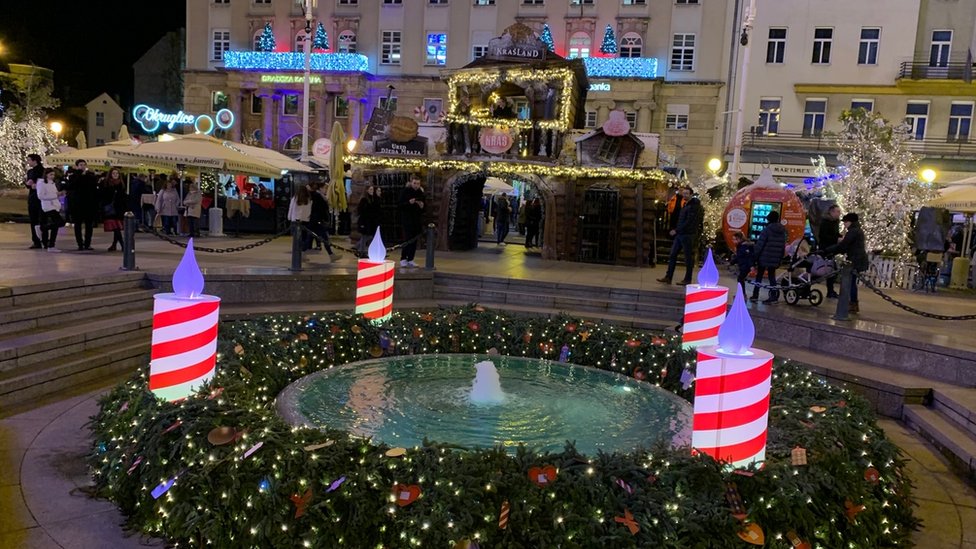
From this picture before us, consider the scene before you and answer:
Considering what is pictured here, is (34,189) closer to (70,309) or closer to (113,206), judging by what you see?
(113,206)

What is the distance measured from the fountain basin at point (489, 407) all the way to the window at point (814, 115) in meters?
27.9

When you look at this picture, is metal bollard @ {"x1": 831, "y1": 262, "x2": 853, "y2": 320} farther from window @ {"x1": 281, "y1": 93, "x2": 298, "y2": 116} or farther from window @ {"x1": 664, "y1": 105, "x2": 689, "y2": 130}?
window @ {"x1": 281, "y1": 93, "x2": 298, "y2": 116}

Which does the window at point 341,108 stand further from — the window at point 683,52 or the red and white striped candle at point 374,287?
the red and white striped candle at point 374,287

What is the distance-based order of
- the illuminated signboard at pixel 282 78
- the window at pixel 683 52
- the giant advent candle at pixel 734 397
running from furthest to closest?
the illuminated signboard at pixel 282 78 → the window at pixel 683 52 → the giant advent candle at pixel 734 397

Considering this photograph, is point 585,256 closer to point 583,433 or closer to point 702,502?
point 583,433

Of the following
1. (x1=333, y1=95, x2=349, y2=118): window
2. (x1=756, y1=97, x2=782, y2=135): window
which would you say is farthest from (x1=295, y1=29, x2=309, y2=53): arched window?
(x1=756, y1=97, x2=782, y2=135): window

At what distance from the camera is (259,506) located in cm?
345

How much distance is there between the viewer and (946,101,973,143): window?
93.2 feet

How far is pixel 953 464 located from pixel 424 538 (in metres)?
4.58

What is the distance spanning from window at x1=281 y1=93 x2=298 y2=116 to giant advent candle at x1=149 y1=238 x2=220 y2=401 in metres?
35.2

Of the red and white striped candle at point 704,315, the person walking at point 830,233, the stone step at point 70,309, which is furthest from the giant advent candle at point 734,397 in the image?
the person walking at point 830,233

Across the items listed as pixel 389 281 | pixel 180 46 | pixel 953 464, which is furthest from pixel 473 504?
pixel 180 46

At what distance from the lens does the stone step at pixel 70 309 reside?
6.77 meters

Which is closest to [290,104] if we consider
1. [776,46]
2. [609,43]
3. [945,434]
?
[609,43]
